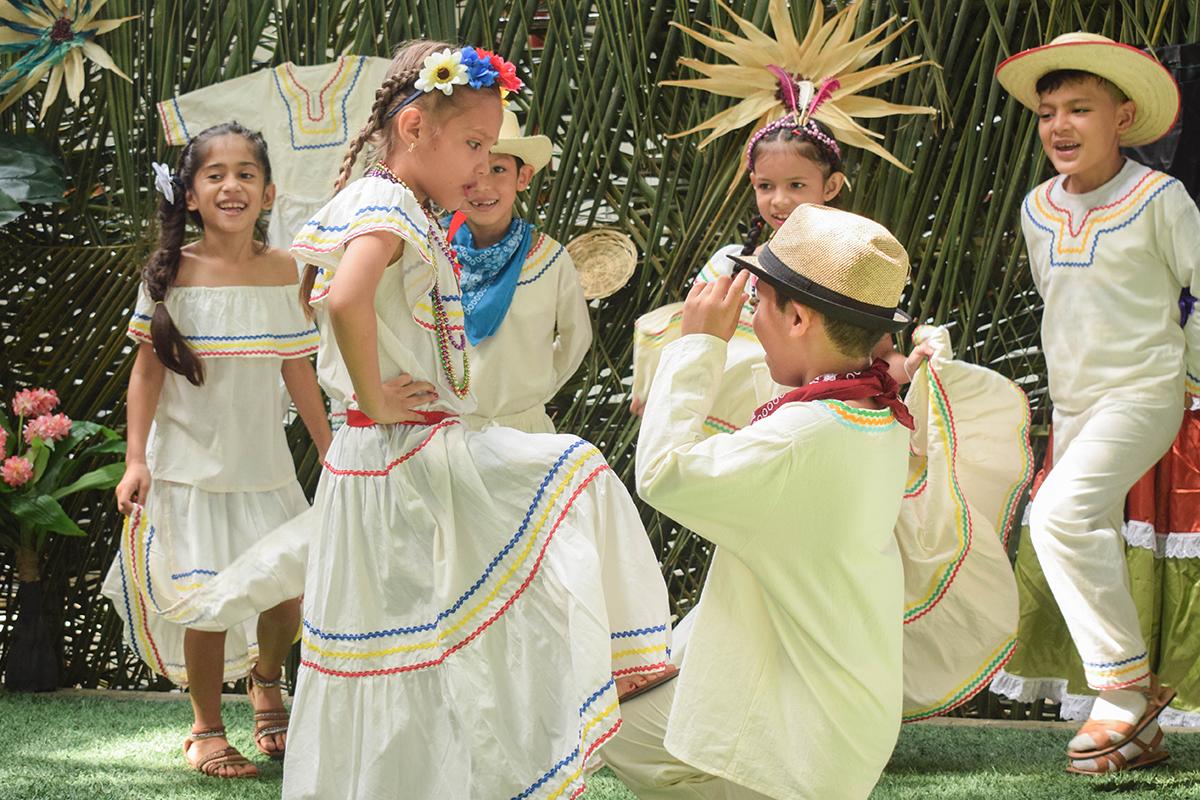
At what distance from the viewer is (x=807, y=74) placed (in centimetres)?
372

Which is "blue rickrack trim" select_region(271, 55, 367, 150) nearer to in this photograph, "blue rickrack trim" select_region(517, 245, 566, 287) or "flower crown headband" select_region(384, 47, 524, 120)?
"blue rickrack trim" select_region(517, 245, 566, 287)

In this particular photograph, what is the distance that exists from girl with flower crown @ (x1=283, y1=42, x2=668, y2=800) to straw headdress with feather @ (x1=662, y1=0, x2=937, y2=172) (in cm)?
128

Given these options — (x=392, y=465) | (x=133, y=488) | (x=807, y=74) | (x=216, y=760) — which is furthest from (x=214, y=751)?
(x=807, y=74)

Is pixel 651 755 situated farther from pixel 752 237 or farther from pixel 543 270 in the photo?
pixel 543 270

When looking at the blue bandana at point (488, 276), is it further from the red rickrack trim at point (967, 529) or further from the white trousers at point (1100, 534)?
the white trousers at point (1100, 534)

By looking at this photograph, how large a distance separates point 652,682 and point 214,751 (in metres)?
1.46

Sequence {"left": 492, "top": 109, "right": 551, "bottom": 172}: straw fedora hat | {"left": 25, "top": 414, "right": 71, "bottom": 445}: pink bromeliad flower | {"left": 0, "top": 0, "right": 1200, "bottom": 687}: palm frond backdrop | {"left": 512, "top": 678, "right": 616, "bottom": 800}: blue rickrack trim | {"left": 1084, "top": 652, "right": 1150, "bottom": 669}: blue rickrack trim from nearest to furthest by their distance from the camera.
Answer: {"left": 512, "top": 678, "right": 616, "bottom": 800}: blue rickrack trim
{"left": 1084, "top": 652, "right": 1150, "bottom": 669}: blue rickrack trim
{"left": 492, "top": 109, "right": 551, "bottom": 172}: straw fedora hat
{"left": 0, "top": 0, "right": 1200, "bottom": 687}: palm frond backdrop
{"left": 25, "top": 414, "right": 71, "bottom": 445}: pink bromeliad flower

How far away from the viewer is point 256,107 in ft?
14.1

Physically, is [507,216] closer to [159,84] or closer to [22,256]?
[159,84]

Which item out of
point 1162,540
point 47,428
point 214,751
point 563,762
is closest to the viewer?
point 563,762

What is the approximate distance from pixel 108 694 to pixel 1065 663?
286 cm

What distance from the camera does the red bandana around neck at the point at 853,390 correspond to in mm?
2051

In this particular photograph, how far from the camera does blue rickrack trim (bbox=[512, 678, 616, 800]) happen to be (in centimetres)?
222

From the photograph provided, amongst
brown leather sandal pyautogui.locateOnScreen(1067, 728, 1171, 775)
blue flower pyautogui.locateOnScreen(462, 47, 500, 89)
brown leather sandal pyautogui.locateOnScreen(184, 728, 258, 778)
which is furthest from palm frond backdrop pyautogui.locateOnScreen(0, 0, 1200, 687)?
blue flower pyautogui.locateOnScreen(462, 47, 500, 89)
